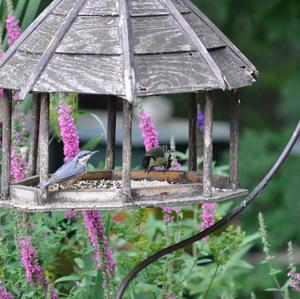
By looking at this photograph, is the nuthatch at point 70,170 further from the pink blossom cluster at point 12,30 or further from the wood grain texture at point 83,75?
the pink blossom cluster at point 12,30

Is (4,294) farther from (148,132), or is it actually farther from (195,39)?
(195,39)

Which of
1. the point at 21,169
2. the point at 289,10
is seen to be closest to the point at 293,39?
the point at 289,10

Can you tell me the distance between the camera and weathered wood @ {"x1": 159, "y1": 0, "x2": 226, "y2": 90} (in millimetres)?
3922

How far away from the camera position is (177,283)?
16.1 ft

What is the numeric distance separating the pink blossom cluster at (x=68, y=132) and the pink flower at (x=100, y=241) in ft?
0.84

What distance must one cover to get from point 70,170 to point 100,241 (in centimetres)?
41

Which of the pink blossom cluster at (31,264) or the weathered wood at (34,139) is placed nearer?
the pink blossom cluster at (31,264)

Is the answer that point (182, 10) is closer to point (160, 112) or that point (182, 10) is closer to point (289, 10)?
point (289, 10)

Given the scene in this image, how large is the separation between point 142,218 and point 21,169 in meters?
0.72

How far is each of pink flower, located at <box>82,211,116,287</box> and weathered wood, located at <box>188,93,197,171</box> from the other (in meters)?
0.67

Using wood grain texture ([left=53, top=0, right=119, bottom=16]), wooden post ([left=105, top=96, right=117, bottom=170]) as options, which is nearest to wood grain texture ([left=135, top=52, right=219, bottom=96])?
wood grain texture ([left=53, top=0, right=119, bottom=16])

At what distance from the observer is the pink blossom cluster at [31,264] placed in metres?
4.14

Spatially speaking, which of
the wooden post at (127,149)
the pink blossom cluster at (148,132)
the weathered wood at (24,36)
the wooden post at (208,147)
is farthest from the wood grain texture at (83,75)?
the pink blossom cluster at (148,132)

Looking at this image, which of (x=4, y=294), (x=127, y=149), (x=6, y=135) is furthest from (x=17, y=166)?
(x=127, y=149)
